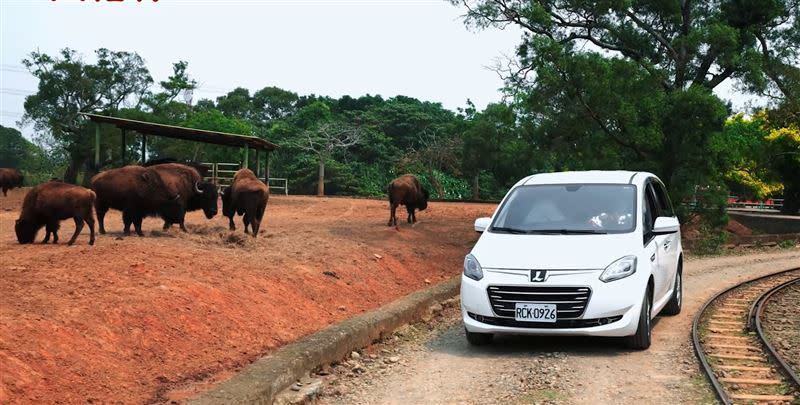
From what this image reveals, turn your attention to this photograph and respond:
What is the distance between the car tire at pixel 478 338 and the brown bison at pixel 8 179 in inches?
1129

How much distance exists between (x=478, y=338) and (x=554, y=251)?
1.21 m

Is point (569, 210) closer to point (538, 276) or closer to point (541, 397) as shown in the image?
point (538, 276)

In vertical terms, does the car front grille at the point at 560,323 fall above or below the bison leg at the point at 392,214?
below

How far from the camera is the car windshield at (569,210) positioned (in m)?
8.12

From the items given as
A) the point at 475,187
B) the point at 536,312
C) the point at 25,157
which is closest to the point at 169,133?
the point at 475,187

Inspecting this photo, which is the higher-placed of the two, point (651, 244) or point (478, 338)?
point (651, 244)

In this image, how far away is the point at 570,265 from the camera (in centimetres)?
724

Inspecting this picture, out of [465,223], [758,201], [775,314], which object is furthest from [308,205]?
[758,201]

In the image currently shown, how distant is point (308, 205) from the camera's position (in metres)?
27.4

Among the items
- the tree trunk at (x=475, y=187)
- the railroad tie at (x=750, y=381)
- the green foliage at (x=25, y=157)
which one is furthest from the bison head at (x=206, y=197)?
the green foliage at (x=25, y=157)

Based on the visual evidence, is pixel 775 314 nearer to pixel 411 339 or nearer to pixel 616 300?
pixel 616 300

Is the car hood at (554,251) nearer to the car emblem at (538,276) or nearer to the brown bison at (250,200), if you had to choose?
the car emblem at (538,276)

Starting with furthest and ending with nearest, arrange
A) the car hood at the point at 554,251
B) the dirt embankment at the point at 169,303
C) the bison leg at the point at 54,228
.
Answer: the bison leg at the point at 54,228 → the car hood at the point at 554,251 → the dirt embankment at the point at 169,303

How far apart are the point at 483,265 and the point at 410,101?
183ft
